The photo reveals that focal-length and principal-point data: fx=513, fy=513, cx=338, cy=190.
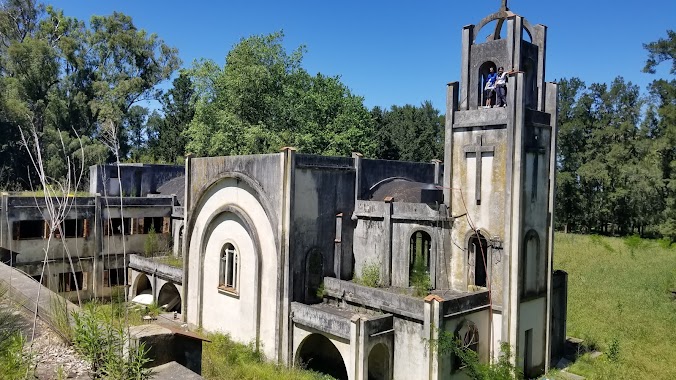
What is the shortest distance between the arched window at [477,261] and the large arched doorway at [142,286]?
572 inches

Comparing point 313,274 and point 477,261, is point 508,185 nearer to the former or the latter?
point 477,261

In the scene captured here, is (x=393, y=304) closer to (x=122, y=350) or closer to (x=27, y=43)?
(x=122, y=350)

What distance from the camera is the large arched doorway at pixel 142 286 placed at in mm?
23108

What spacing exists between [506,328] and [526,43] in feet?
28.5

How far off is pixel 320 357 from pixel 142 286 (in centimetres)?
1064

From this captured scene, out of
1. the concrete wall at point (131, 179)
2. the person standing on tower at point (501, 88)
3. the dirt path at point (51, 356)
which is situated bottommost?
the dirt path at point (51, 356)

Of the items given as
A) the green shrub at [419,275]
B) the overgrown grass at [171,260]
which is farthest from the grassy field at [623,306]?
the overgrown grass at [171,260]

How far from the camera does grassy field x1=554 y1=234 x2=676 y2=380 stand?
16.4m

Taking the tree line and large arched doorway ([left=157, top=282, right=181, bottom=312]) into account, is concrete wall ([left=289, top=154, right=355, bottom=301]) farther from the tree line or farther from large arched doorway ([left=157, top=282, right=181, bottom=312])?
the tree line

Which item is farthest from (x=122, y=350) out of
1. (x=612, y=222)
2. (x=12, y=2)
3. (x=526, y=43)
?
(x=612, y=222)

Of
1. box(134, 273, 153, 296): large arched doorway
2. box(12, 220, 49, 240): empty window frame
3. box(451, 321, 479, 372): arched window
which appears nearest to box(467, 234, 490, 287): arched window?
box(451, 321, 479, 372): arched window

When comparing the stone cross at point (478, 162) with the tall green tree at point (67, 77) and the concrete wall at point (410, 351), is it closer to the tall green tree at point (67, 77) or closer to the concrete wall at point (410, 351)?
the concrete wall at point (410, 351)

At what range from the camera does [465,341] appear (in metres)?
14.6

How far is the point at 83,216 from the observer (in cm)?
2336
